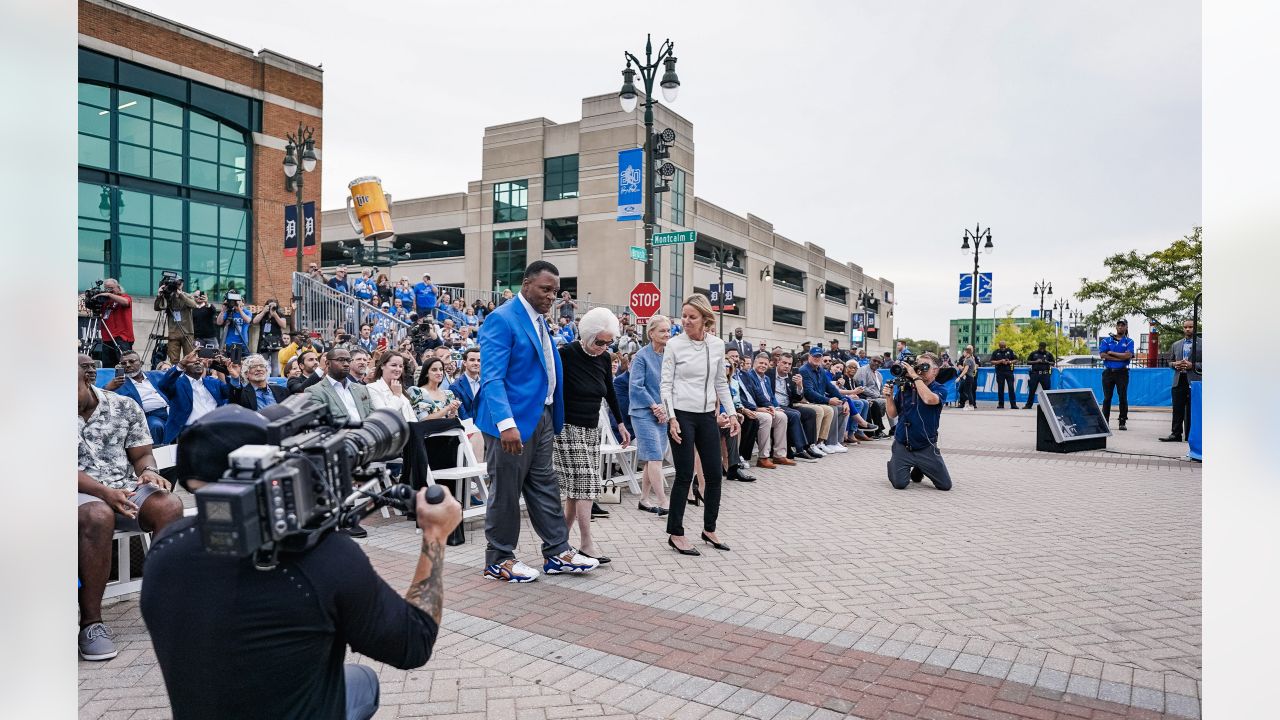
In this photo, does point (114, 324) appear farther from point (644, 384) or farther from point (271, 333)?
point (644, 384)

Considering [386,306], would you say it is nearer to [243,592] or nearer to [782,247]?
[243,592]

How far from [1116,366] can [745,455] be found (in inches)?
374

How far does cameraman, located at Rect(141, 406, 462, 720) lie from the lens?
1.67 metres

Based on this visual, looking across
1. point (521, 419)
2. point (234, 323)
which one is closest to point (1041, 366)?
point (521, 419)

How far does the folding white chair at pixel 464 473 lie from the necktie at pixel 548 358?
1638 millimetres

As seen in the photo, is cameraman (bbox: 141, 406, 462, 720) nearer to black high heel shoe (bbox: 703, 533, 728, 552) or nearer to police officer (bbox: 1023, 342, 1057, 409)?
black high heel shoe (bbox: 703, 533, 728, 552)

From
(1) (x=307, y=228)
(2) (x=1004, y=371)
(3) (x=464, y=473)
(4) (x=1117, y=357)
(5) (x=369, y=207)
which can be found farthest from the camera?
(5) (x=369, y=207)

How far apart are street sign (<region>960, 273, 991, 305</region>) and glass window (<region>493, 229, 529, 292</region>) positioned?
26.1 meters

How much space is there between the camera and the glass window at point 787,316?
6306 cm

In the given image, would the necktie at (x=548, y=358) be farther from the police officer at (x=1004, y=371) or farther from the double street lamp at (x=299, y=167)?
the police officer at (x=1004, y=371)

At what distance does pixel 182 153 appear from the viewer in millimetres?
23719

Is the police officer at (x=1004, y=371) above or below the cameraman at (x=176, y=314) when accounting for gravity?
below

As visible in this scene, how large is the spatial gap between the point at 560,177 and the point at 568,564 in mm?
43824

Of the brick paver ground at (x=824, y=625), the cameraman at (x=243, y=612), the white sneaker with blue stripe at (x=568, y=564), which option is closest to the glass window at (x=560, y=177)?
the brick paver ground at (x=824, y=625)
